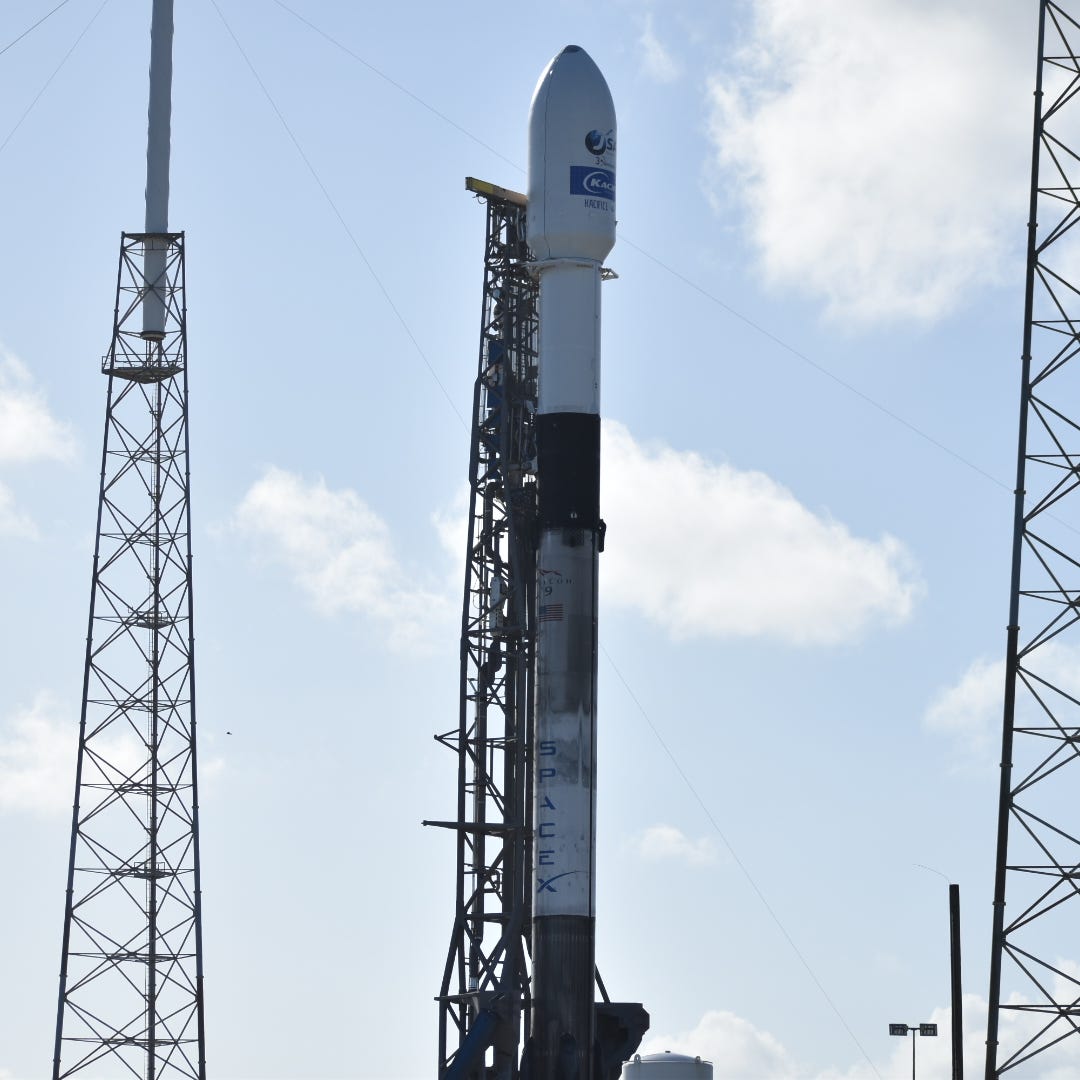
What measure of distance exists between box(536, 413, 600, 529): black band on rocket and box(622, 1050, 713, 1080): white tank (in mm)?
14829

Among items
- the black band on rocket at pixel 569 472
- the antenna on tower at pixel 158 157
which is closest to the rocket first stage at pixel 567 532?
the black band on rocket at pixel 569 472

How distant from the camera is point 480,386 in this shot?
7550cm

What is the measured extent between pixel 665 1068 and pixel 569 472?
1642 centimetres

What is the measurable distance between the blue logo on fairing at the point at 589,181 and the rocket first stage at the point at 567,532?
0.09 ft

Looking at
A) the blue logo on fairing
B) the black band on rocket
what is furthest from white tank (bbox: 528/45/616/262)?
the black band on rocket

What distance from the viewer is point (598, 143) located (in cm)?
7181

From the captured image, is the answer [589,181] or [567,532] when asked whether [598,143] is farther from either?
[567,532]

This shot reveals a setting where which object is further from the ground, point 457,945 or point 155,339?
point 155,339

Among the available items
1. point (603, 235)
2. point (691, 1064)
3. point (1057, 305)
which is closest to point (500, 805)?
point (691, 1064)

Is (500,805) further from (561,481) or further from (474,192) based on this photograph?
(474,192)

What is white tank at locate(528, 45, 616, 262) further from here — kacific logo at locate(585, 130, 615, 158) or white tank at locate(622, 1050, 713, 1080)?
white tank at locate(622, 1050, 713, 1080)

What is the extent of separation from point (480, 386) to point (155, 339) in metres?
10.6

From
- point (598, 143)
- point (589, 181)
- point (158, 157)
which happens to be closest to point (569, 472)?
point (589, 181)

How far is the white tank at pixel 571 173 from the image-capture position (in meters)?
71.4
